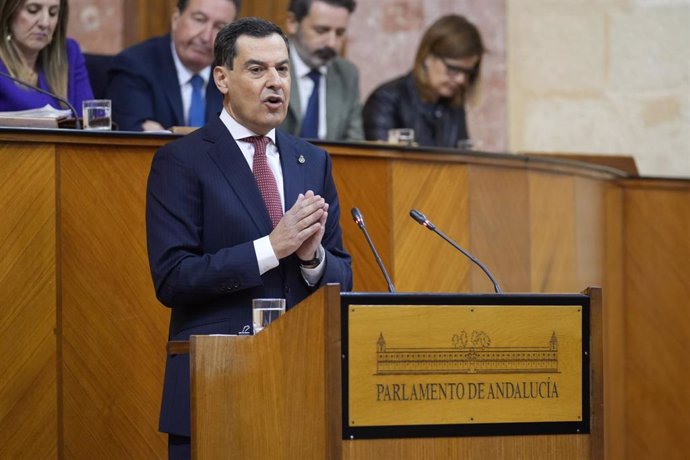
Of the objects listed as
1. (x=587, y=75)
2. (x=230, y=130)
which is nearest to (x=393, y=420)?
(x=230, y=130)

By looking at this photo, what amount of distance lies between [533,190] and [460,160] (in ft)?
1.77


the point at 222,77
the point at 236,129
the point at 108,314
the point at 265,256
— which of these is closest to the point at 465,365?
the point at 265,256

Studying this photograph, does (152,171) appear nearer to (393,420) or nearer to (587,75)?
(393,420)

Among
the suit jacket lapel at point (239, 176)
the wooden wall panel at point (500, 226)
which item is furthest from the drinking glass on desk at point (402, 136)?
the suit jacket lapel at point (239, 176)

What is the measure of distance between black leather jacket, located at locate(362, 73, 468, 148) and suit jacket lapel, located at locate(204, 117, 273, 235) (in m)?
2.97

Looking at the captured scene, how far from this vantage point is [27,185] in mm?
4277

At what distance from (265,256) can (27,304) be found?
1.16m

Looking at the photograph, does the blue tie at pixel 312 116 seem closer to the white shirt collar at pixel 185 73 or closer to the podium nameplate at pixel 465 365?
the white shirt collar at pixel 185 73

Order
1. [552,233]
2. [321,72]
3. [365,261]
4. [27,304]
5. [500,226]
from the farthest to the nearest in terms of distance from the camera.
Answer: [321,72]
[552,233]
[500,226]
[365,261]
[27,304]

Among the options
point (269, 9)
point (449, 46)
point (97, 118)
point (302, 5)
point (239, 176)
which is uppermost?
point (269, 9)

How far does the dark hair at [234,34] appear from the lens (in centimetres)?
360

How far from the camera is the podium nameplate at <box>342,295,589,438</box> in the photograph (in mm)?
3078

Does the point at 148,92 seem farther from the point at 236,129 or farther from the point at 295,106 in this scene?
the point at 236,129

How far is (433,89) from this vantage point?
261 inches
